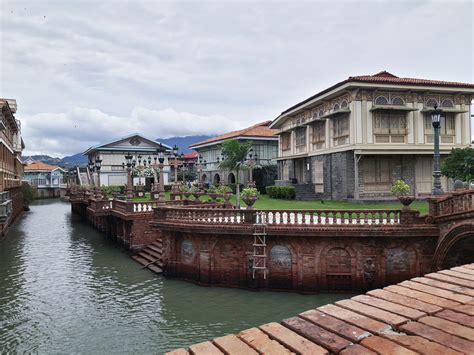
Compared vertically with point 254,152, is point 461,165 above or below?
below

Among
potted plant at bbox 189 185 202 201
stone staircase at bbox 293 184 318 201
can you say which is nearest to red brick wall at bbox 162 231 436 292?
potted plant at bbox 189 185 202 201

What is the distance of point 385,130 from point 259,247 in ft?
53.8

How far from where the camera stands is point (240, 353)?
327cm

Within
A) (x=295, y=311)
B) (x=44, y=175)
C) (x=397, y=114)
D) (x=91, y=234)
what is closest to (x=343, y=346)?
(x=295, y=311)

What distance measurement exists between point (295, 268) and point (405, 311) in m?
12.5

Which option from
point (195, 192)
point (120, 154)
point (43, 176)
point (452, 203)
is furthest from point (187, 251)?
point (43, 176)

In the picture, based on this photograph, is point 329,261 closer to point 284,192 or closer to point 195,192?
point 195,192

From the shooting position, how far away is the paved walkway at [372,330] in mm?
3318

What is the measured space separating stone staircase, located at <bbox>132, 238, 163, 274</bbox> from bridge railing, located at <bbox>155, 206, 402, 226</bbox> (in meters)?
3.20

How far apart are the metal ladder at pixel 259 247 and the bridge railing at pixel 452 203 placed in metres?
6.97

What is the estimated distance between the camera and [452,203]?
571 inches

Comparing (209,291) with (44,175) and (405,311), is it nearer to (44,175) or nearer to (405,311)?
(405,311)

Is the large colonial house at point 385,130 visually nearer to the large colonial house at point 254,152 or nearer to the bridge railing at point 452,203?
the bridge railing at point 452,203

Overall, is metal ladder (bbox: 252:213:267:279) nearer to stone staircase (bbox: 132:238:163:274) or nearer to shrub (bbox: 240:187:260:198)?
shrub (bbox: 240:187:260:198)
